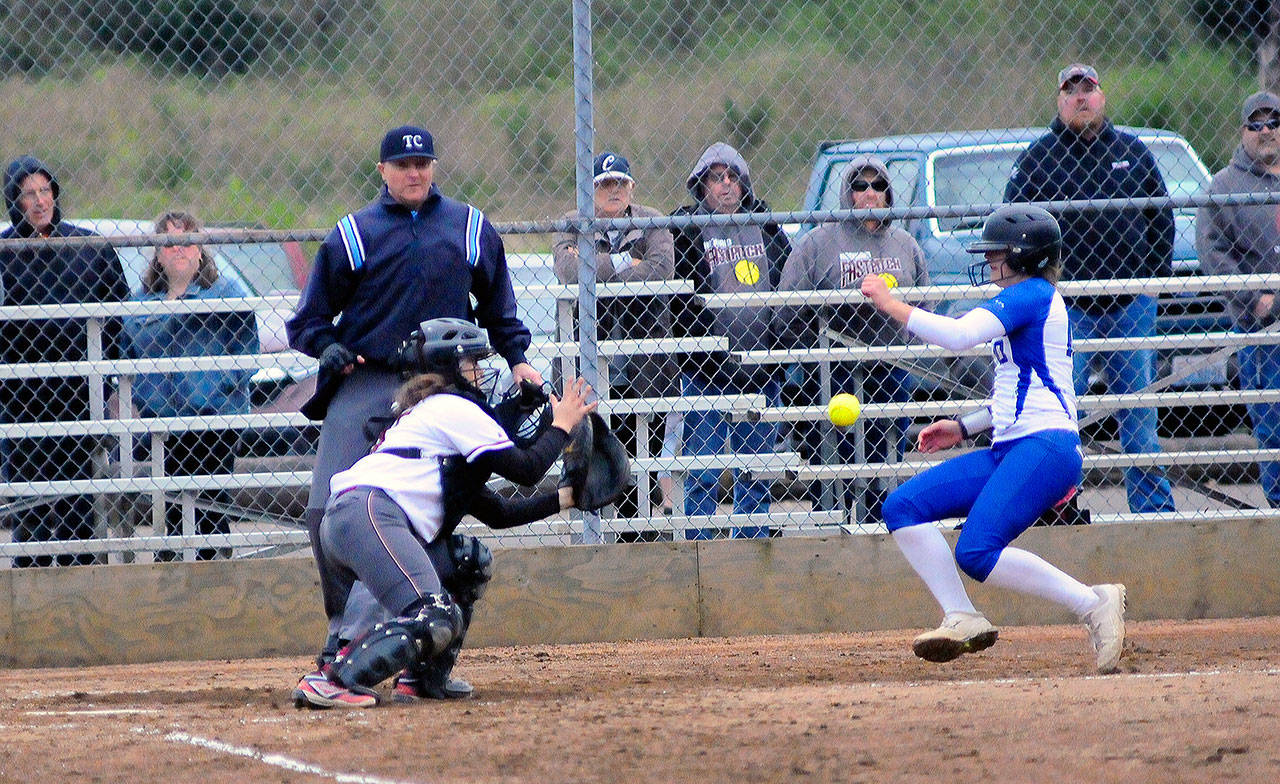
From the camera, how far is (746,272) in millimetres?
8109

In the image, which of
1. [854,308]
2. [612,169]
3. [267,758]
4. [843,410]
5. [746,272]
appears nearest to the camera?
[267,758]

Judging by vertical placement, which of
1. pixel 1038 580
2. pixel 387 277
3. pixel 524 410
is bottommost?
pixel 1038 580

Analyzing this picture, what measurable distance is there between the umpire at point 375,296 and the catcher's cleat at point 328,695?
600 mm

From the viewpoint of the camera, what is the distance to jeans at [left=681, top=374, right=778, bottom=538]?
784 cm

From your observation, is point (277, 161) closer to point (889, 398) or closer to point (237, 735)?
point (889, 398)

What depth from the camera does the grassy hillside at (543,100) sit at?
1321 centimetres

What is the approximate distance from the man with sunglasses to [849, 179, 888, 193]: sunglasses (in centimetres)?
161

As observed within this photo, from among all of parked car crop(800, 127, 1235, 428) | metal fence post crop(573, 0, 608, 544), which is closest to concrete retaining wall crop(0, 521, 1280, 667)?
metal fence post crop(573, 0, 608, 544)

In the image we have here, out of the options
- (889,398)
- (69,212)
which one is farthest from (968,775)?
(69,212)

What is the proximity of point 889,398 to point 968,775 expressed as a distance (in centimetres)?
414

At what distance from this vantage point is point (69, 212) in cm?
1565

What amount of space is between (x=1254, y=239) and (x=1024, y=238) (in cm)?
293

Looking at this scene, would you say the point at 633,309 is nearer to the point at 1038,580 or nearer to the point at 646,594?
the point at 646,594

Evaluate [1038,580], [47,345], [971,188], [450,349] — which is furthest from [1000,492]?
[47,345]
